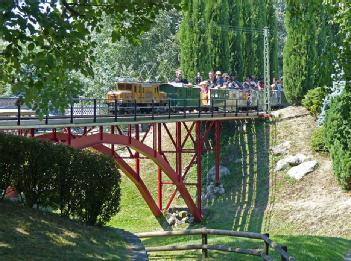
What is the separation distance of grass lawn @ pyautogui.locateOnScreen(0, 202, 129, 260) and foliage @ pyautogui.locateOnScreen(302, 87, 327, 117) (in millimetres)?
26386

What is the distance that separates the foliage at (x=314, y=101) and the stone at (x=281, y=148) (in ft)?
9.35

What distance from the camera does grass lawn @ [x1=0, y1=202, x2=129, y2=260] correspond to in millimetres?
8539

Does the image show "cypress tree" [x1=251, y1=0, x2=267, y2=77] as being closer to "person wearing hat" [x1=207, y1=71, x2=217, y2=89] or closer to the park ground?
"person wearing hat" [x1=207, y1=71, x2=217, y2=89]

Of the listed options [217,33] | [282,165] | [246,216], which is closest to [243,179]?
[282,165]

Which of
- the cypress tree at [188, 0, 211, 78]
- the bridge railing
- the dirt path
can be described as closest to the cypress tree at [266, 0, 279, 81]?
the bridge railing

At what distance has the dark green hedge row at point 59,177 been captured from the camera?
10570mm

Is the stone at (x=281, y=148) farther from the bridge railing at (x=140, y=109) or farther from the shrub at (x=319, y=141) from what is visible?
the bridge railing at (x=140, y=109)

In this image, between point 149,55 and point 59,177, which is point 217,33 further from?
point 59,177

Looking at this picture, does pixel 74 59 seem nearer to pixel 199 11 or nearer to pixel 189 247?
pixel 189 247

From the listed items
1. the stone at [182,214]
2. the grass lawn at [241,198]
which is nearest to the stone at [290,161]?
the grass lawn at [241,198]

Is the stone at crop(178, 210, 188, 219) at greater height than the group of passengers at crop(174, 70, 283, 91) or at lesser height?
lesser

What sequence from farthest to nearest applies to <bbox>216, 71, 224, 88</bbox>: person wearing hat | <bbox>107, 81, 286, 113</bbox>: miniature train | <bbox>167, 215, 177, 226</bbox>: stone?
<bbox>216, 71, 224, 88</bbox>: person wearing hat → <bbox>167, 215, 177, 226</bbox>: stone → <bbox>107, 81, 286, 113</bbox>: miniature train

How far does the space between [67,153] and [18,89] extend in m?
2.28

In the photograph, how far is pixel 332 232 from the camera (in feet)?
81.5
